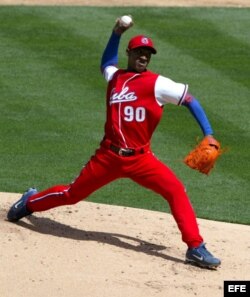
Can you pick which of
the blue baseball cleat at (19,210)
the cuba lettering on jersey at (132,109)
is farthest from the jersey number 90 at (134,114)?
the blue baseball cleat at (19,210)

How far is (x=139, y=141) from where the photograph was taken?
8430mm

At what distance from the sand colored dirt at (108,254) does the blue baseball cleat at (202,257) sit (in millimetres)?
60

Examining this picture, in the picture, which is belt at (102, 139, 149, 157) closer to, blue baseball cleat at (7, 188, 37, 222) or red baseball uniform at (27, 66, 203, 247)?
red baseball uniform at (27, 66, 203, 247)

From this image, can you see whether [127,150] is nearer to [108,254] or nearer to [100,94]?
[108,254]

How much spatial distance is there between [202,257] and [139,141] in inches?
40.0

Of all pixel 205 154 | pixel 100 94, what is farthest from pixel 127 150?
pixel 100 94

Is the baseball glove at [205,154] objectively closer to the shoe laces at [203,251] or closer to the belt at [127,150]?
the belt at [127,150]

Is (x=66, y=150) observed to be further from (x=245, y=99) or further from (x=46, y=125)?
(x=245, y=99)

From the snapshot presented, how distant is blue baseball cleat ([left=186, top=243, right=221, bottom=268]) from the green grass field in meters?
1.37

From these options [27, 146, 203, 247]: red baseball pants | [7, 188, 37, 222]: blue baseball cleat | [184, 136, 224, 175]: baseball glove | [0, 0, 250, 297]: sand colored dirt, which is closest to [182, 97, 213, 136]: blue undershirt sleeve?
[184, 136, 224, 175]: baseball glove

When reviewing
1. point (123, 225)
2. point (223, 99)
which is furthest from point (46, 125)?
point (123, 225)

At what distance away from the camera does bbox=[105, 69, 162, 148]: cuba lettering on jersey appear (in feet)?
27.3

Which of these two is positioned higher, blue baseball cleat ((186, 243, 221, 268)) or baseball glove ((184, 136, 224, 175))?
baseball glove ((184, 136, 224, 175))

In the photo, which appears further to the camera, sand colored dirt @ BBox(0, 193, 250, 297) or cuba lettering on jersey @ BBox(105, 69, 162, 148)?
cuba lettering on jersey @ BBox(105, 69, 162, 148)
